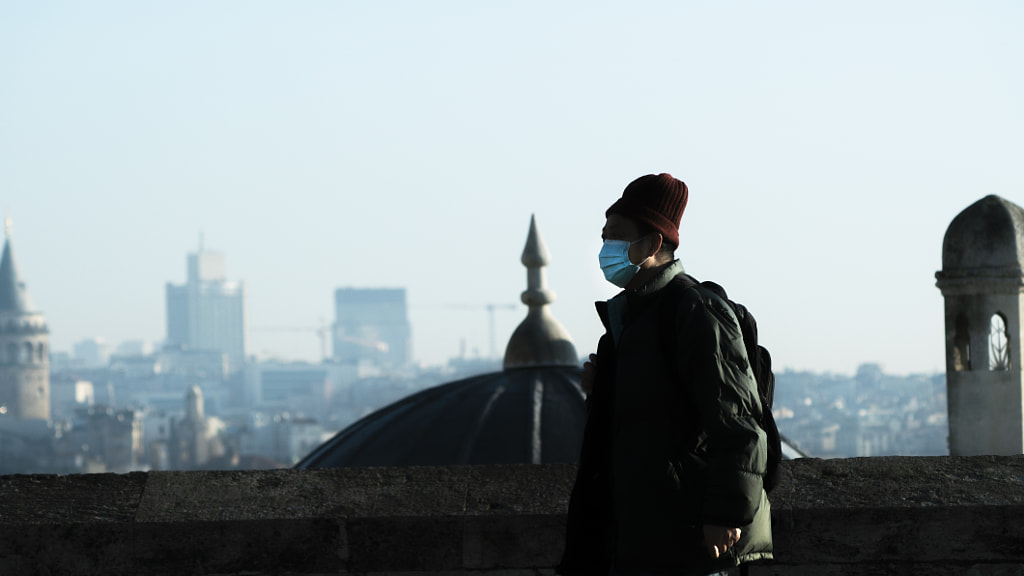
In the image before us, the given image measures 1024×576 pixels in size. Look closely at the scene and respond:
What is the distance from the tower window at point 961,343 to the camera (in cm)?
1128

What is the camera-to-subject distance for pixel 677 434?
3.58 m

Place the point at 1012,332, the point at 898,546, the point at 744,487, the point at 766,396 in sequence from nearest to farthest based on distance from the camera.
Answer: the point at 744,487 → the point at 766,396 → the point at 898,546 → the point at 1012,332

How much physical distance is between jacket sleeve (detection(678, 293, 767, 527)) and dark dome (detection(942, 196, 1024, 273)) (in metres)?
7.69

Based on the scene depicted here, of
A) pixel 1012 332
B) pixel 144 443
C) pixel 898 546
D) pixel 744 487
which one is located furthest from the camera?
pixel 144 443

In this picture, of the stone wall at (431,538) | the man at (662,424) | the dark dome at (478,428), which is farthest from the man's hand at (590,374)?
the dark dome at (478,428)

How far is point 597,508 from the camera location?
3771 millimetres

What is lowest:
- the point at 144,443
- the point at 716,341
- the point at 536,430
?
the point at 144,443

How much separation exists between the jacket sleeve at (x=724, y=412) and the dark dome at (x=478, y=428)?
27.3ft

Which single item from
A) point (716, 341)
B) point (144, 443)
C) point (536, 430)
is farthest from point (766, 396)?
point (144, 443)

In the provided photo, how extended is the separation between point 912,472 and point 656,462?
5.66 ft

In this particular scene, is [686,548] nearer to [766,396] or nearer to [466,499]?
[766,396]

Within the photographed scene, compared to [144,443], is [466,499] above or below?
above

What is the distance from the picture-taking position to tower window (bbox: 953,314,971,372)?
11.3 meters

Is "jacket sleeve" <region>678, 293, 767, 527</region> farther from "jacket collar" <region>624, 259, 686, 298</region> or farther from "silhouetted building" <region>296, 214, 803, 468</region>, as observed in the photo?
"silhouetted building" <region>296, 214, 803, 468</region>
